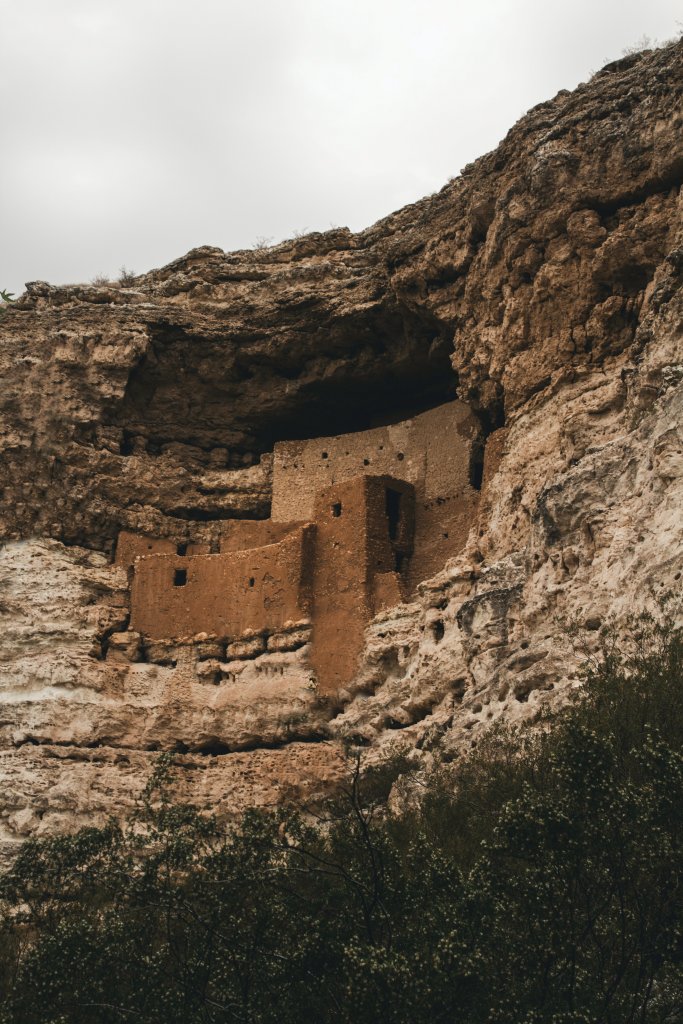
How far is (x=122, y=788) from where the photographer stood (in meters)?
18.4

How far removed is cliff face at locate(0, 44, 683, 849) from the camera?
48.5 feet

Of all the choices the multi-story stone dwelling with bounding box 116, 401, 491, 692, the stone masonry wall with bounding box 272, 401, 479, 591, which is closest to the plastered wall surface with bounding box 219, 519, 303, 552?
the multi-story stone dwelling with bounding box 116, 401, 491, 692

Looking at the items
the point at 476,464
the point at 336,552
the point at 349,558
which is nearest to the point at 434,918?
the point at 349,558

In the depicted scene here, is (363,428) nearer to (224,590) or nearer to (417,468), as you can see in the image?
(417,468)

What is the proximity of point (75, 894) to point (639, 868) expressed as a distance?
5579 mm

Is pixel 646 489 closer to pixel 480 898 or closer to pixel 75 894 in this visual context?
pixel 480 898

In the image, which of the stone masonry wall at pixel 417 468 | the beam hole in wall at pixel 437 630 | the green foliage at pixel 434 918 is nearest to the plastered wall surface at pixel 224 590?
the stone masonry wall at pixel 417 468

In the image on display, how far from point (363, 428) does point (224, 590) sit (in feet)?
18.7

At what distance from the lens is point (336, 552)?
19125 millimetres

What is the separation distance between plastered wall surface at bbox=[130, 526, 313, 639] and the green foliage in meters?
7.99

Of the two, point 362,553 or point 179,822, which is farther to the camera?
point 362,553

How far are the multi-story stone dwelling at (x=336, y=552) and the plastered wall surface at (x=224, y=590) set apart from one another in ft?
0.06

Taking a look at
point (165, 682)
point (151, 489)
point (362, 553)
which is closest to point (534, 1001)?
point (362, 553)

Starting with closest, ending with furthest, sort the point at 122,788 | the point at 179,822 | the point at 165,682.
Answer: the point at 179,822, the point at 122,788, the point at 165,682
